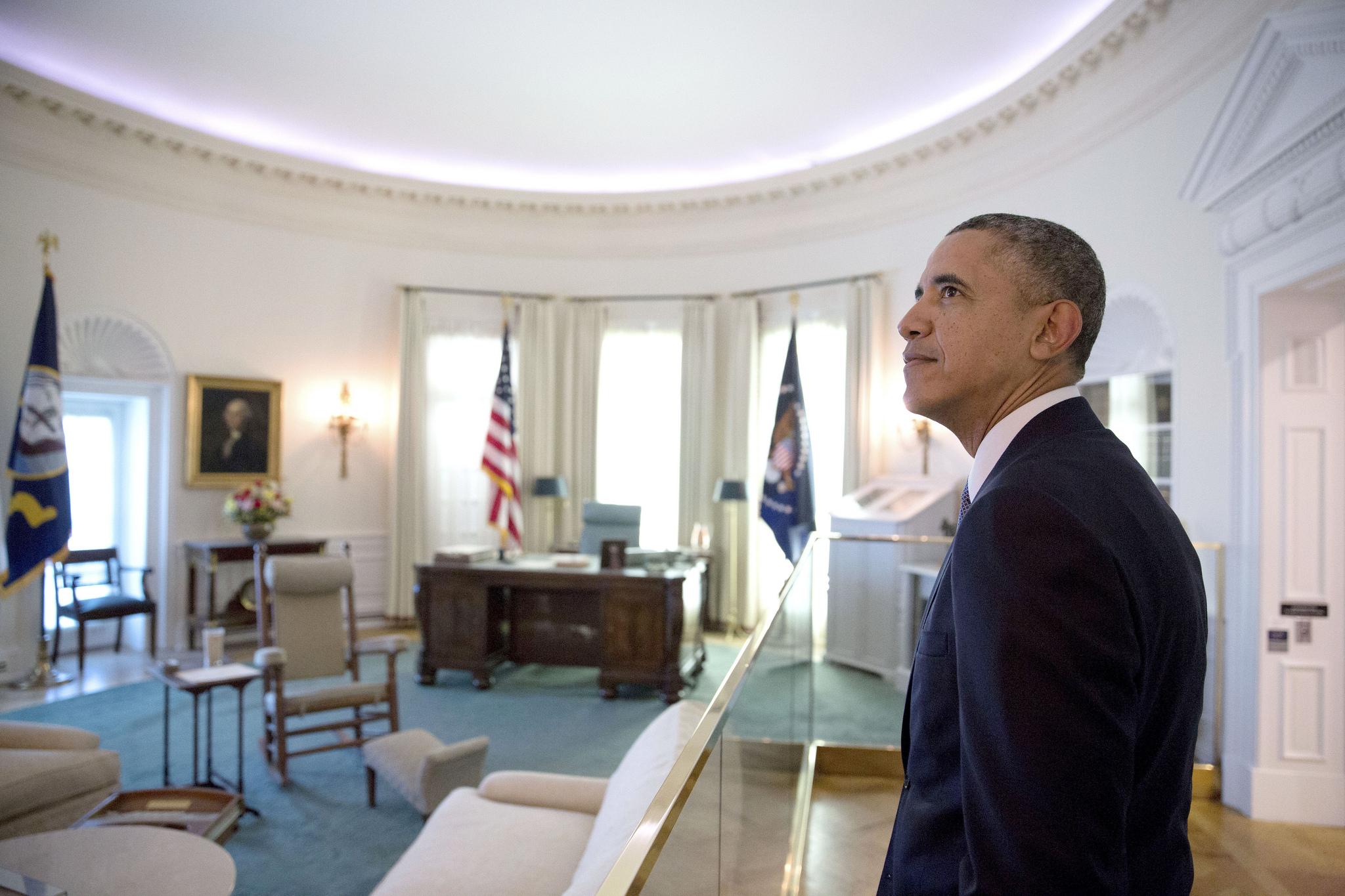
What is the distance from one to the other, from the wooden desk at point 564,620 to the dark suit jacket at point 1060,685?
508 cm

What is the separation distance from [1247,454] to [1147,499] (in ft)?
12.6

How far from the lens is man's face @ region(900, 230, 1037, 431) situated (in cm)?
111

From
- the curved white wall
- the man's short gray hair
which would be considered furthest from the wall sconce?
the man's short gray hair

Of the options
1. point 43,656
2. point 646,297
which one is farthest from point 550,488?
point 43,656

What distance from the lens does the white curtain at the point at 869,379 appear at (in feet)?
25.5

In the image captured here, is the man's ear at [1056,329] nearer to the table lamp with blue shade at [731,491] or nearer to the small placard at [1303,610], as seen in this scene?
the small placard at [1303,610]

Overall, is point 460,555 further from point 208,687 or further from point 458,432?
point 458,432

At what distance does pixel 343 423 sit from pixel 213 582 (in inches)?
78.1

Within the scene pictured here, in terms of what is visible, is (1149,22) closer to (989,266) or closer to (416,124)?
(989,266)

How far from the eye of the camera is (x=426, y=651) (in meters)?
6.44

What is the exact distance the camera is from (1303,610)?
3.98 meters

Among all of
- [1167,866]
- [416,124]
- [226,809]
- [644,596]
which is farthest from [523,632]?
[1167,866]

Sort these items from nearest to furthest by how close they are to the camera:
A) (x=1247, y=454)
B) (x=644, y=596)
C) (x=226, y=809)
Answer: (x=226, y=809) < (x=1247, y=454) < (x=644, y=596)

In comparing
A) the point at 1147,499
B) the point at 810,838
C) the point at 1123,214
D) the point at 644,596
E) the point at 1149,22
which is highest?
the point at 1149,22
